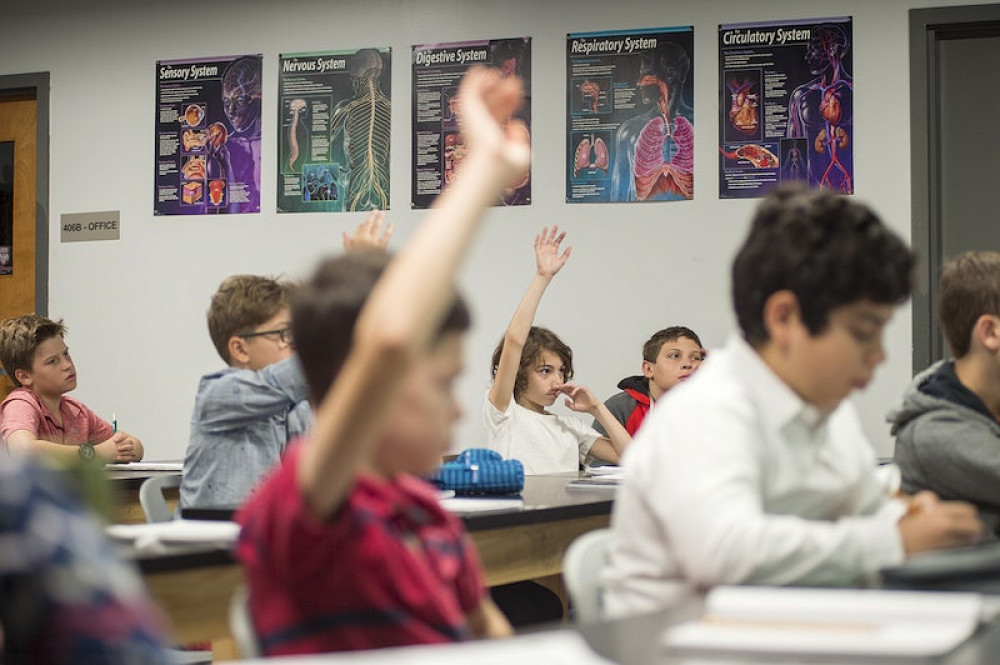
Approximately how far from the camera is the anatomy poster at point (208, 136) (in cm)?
551

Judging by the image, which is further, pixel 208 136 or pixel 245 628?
pixel 208 136

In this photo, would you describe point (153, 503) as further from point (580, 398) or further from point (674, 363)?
point (674, 363)

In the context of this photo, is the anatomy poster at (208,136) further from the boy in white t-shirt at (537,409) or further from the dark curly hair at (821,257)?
the dark curly hair at (821,257)

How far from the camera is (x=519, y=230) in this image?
5.17 m

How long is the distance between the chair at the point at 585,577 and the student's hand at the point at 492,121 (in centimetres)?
65

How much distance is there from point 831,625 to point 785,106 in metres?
4.08

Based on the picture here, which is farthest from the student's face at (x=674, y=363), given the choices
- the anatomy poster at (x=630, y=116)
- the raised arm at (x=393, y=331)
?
the raised arm at (x=393, y=331)

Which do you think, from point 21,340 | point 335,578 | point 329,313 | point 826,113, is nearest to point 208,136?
point 21,340

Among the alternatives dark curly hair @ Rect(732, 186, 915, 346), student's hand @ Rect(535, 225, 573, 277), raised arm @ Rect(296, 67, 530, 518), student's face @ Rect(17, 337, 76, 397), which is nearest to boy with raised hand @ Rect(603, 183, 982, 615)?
dark curly hair @ Rect(732, 186, 915, 346)

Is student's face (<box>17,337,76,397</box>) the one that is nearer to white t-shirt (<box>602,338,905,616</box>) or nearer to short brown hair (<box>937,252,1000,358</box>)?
short brown hair (<box>937,252,1000,358</box>)

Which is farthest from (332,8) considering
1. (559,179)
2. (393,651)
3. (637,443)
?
(393,651)

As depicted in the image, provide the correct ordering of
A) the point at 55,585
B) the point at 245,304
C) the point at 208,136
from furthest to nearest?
the point at 208,136, the point at 245,304, the point at 55,585

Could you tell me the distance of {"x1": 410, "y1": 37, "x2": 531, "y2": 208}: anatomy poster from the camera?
5250mm

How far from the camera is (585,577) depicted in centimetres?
159
